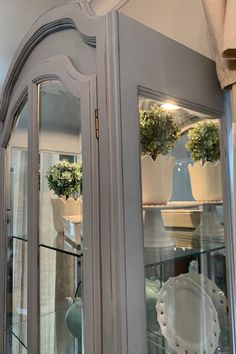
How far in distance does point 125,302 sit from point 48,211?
0.44 metres

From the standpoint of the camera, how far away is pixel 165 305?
71 cm

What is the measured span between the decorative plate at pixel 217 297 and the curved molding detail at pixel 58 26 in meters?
0.66

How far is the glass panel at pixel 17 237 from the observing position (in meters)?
0.98

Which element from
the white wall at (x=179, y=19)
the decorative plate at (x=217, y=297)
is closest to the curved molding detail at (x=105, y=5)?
the white wall at (x=179, y=19)

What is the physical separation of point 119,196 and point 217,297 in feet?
1.54

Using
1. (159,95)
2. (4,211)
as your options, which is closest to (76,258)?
(159,95)

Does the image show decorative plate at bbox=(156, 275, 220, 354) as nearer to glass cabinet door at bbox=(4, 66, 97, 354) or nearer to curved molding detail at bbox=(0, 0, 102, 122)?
glass cabinet door at bbox=(4, 66, 97, 354)

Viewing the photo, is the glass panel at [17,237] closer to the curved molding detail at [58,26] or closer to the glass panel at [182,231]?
the curved molding detail at [58,26]

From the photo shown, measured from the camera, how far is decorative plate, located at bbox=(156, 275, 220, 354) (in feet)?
2.33

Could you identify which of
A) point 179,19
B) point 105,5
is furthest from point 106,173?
point 105,5

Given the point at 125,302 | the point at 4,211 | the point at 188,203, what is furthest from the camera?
the point at 4,211

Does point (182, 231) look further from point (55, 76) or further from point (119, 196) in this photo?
point (55, 76)

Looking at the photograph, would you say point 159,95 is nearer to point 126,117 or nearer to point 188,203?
point 126,117

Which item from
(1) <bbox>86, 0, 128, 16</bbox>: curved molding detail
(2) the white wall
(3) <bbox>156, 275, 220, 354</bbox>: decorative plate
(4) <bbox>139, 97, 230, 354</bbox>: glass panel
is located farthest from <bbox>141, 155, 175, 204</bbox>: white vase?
(1) <bbox>86, 0, 128, 16</bbox>: curved molding detail
